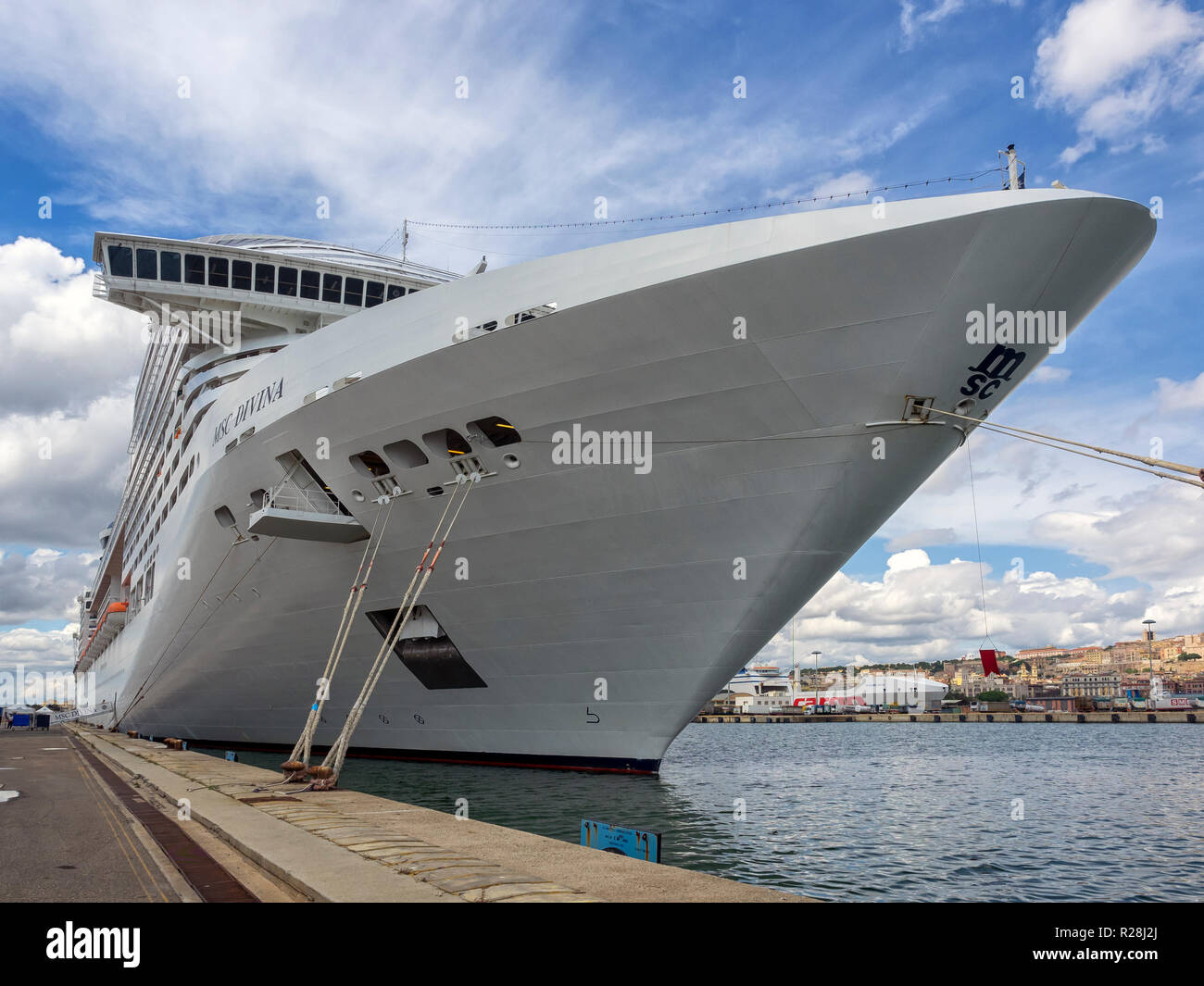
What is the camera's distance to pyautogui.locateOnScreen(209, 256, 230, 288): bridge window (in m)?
20.2

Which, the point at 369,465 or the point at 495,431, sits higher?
the point at 495,431

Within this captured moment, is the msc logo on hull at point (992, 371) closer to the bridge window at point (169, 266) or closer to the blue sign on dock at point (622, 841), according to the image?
the blue sign on dock at point (622, 841)

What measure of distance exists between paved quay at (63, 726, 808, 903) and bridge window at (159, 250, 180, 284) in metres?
14.9

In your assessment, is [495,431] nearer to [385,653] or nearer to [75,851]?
[385,653]

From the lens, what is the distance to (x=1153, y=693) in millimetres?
94125

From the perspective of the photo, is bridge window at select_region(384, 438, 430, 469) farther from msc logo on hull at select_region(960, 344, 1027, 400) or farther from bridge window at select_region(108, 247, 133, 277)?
bridge window at select_region(108, 247, 133, 277)

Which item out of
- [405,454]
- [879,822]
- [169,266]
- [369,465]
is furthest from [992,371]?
[169,266]

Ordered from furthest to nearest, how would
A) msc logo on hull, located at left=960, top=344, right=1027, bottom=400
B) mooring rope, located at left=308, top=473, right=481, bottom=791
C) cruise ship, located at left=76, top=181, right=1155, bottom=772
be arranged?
mooring rope, located at left=308, top=473, right=481, bottom=791, msc logo on hull, located at left=960, top=344, right=1027, bottom=400, cruise ship, located at left=76, top=181, right=1155, bottom=772

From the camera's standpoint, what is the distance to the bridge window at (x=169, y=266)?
800 inches

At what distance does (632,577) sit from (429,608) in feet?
12.6

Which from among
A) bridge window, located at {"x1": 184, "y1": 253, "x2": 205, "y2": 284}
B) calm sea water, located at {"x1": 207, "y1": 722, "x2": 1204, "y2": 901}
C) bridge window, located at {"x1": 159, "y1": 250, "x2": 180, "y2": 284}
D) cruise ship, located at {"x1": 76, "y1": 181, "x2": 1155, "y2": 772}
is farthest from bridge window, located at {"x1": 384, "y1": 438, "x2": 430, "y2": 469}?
bridge window, located at {"x1": 159, "y1": 250, "x2": 180, "y2": 284}

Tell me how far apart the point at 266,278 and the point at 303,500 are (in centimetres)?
826

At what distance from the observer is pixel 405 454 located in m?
13.1

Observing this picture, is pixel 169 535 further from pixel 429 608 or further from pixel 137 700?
pixel 429 608
